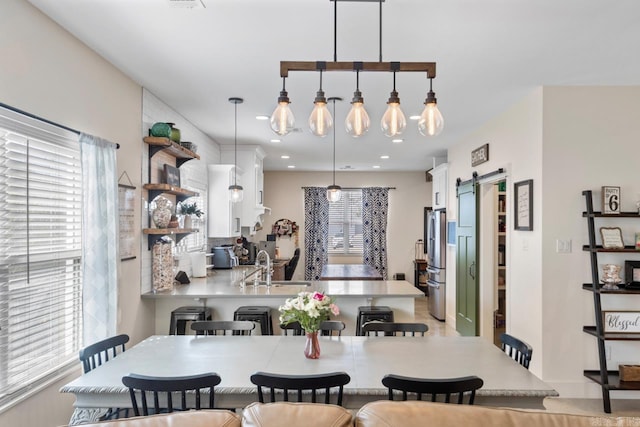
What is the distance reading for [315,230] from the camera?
937cm

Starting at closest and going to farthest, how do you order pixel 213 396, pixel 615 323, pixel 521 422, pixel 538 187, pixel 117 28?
pixel 521 422, pixel 213 396, pixel 117 28, pixel 615 323, pixel 538 187

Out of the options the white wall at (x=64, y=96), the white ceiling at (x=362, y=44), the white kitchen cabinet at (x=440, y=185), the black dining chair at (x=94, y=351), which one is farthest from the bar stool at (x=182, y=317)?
the white kitchen cabinet at (x=440, y=185)

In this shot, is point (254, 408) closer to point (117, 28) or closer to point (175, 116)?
point (117, 28)

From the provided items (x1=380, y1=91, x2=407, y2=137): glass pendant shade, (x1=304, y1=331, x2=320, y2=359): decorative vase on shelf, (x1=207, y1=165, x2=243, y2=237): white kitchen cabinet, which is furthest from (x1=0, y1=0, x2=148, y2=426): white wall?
(x1=207, y1=165, x2=243, y2=237): white kitchen cabinet

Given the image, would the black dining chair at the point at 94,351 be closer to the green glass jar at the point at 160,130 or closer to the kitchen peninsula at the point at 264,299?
the kitchen peninsula at the point at 264,299

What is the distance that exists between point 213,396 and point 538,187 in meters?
3.17

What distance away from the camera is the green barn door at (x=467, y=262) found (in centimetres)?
525

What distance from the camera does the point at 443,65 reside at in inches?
123

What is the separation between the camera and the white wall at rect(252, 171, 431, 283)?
30.6ft

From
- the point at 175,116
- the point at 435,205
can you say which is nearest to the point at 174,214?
the point at 175,116

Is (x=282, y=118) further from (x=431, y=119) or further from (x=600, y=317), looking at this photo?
(x=600, y=317)

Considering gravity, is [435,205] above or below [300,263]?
above

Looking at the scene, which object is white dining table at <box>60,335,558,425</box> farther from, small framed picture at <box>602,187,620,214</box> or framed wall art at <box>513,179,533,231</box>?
small framed picture at <box>602,187,620,214</box>

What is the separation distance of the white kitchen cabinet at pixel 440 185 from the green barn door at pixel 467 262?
2.34 feet
